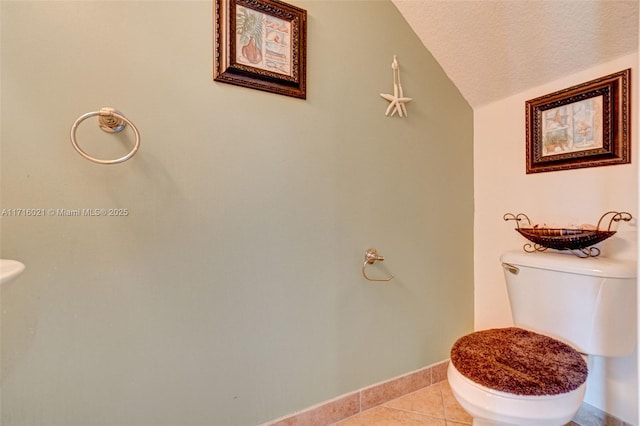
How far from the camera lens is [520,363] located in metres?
1.02

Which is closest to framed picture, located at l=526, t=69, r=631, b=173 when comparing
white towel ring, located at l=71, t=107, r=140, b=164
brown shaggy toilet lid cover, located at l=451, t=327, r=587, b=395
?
brown shaggy toilet lid cover, located at l=451, t=327, r=587, b=395

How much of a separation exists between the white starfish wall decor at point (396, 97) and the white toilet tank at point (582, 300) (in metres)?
0.94

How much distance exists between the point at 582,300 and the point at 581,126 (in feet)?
2.63

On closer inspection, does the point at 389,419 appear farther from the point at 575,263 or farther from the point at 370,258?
the point at 575,263

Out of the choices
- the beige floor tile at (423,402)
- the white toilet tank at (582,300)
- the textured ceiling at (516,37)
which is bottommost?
the beige floor tile at (423,402)

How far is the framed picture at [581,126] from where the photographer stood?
1.22m

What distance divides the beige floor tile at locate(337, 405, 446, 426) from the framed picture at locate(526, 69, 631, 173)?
137 cm

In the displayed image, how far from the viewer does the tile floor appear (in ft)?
4.43

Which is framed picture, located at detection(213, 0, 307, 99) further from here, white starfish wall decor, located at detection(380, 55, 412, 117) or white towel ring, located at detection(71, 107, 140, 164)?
white starfish wall decor, located at detection(380, 55, 412, 117)

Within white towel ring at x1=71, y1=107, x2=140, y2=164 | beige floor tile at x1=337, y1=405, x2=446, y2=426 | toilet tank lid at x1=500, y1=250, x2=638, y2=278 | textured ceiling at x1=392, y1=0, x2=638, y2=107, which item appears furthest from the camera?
beige floor tile at x1=337, y1=405, x2=446, y2=426

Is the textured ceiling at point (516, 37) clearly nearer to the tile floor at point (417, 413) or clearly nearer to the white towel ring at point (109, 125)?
the white towel ring at point (109, 125)

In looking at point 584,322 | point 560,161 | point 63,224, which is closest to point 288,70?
point 63,224

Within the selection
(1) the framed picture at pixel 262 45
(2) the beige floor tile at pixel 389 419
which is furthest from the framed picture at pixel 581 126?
(2) the beige floor tile at pixel 389 419

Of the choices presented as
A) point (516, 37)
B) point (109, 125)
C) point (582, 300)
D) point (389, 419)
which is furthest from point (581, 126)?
point (109, 125)
